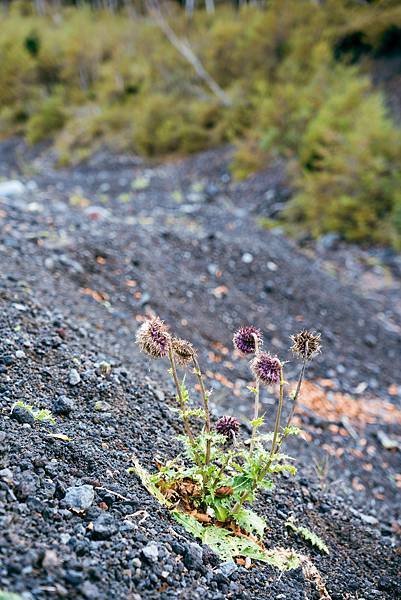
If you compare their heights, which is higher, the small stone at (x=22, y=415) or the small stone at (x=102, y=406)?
the small stone at (x=22, y=415)

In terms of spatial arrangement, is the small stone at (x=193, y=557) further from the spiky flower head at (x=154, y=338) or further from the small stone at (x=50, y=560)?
the spiky flower head at (x=154, y=338)

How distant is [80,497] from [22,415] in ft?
1.47

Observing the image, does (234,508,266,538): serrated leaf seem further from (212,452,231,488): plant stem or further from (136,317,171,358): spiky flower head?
(136,317,171,358): spiky flower head

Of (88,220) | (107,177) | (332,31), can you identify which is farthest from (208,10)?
(88,220)

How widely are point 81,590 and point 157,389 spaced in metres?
1.45

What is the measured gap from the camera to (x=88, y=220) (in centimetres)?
605

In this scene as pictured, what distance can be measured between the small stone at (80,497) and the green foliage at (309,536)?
894 millimetres

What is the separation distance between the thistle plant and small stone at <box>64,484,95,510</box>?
25 cm

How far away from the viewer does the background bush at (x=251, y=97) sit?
798 centimetres

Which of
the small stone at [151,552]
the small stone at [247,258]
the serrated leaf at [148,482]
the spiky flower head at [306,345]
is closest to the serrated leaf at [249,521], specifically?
the serrated leaf at [148,482]

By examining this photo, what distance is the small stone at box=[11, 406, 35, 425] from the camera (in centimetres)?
205

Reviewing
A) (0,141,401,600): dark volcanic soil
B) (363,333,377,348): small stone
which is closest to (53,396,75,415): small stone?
(0,141,401,600): dark volcanic soil

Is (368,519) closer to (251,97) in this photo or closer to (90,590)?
(90,590)

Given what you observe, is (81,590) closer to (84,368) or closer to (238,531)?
(238,531)
